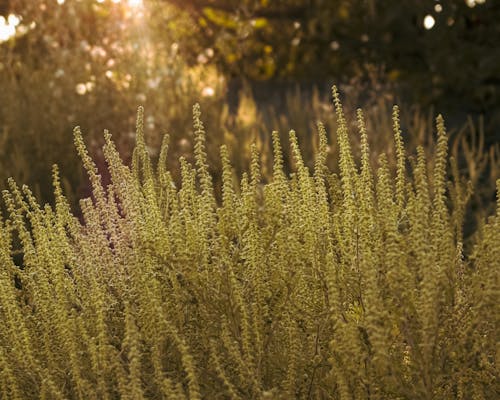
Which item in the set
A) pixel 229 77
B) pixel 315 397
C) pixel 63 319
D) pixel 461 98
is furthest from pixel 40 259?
pixel 229 77

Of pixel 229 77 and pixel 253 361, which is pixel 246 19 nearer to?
pixel 229 77

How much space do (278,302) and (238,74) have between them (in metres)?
6.21

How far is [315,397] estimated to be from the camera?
Result: 2.28 meters

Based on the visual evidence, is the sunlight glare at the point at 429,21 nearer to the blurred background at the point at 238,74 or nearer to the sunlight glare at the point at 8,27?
the blurred background at the point at 238,74

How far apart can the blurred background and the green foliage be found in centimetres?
208

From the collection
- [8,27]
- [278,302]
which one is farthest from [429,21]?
[278,302]

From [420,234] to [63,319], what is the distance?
2.81 feet

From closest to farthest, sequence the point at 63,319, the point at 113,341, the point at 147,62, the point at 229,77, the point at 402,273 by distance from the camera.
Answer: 1. the point at 402,273
2. the point at 63,319
3. the point at 113,341
4. the point at 147,62
5. the point at 229,77

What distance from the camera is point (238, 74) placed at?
8.30m

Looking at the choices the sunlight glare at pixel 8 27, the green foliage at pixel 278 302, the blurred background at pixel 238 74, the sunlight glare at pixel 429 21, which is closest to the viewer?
the green foliage at pixel 278 302

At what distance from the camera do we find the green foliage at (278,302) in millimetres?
2010

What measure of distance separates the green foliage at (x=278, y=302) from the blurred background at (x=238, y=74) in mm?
2081

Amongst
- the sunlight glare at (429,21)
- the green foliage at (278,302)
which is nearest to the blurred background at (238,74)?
the sunlight glare at (429,21)

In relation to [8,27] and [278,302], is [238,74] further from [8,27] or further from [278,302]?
[278,302]
